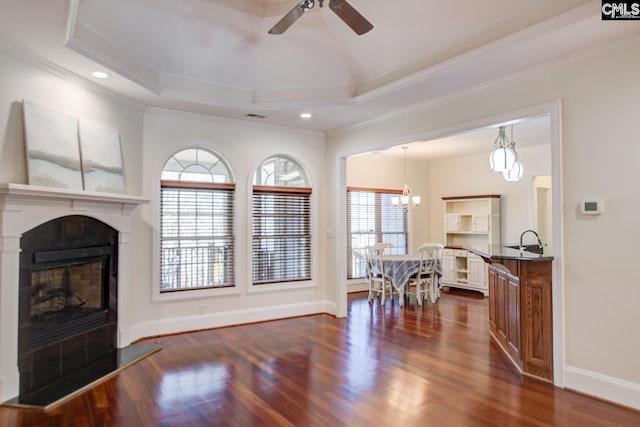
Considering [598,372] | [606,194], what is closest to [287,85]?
[606,194]

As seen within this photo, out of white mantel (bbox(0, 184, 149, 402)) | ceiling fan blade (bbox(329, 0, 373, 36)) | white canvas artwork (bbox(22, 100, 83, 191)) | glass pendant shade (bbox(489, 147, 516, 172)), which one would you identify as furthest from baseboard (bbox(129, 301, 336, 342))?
ceiling fan blade (bbox(329, 0, 373, 36))

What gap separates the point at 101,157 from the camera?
13.6 ft

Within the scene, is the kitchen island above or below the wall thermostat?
below

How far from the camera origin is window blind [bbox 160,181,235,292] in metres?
5.17

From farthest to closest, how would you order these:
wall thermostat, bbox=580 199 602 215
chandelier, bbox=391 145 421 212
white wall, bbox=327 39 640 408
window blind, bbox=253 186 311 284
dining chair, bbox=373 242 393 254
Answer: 1. dining chair, bbox=373 242 393 254
2. chandelier, bbox=391 145 421 212
3. window blind, bbox=253 186 311 284
4. wall thermostat, bbox=580 199 602 215
5. white wall, bbox=327 39 640 408

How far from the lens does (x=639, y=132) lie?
3.04 m

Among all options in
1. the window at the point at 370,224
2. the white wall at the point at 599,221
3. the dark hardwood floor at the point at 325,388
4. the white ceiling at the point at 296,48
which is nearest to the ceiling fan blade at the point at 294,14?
the white ceiling at the point at 296,48

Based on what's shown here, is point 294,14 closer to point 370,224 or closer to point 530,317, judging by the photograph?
point 530,317

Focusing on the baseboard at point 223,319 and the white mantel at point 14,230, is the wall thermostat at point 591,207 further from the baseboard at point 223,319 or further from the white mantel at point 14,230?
the white mantel at point 14,230

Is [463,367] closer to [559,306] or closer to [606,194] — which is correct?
[559,306]

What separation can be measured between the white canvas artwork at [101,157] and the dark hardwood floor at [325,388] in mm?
1874

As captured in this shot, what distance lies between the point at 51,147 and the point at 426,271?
569 centimetres

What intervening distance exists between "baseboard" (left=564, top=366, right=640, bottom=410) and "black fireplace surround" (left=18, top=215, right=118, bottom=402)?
4403 mm

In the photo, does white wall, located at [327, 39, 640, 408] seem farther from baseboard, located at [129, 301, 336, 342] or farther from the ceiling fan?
baseboard, located at [129, 301, 336, 342]
